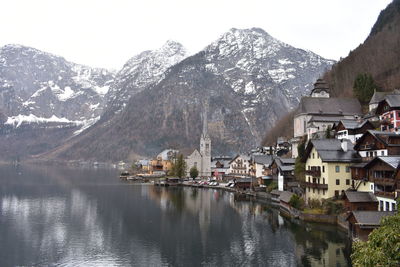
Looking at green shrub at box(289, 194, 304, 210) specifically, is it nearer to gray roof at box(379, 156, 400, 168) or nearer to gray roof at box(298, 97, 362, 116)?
gray roof at box(379, 156, 400, 168)

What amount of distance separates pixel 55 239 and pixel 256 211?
36.0 meters

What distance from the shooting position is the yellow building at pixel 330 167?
55.6 metres

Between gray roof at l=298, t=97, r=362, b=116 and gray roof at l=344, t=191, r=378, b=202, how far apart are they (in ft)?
162

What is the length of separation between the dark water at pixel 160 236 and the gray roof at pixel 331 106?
34103mm

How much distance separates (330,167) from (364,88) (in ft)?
175

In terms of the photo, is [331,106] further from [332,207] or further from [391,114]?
[332,207]

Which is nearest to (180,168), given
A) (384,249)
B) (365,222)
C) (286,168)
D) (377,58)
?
(286,168)

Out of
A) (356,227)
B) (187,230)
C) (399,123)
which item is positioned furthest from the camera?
(399,123)

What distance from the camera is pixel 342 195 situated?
53906 millimetres

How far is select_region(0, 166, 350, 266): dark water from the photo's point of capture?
39219 mm

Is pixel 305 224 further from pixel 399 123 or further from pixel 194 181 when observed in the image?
pixel 194 181

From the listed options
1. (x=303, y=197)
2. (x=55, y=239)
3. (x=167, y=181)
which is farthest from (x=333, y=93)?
(x=55, y=239)

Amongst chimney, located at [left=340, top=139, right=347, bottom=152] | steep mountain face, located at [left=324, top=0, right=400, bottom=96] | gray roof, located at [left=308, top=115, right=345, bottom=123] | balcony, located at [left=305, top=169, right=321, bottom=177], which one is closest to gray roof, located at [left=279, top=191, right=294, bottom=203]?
balcony, located at [left=305, top=169, right=321, bottom=177]

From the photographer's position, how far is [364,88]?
327 ft
